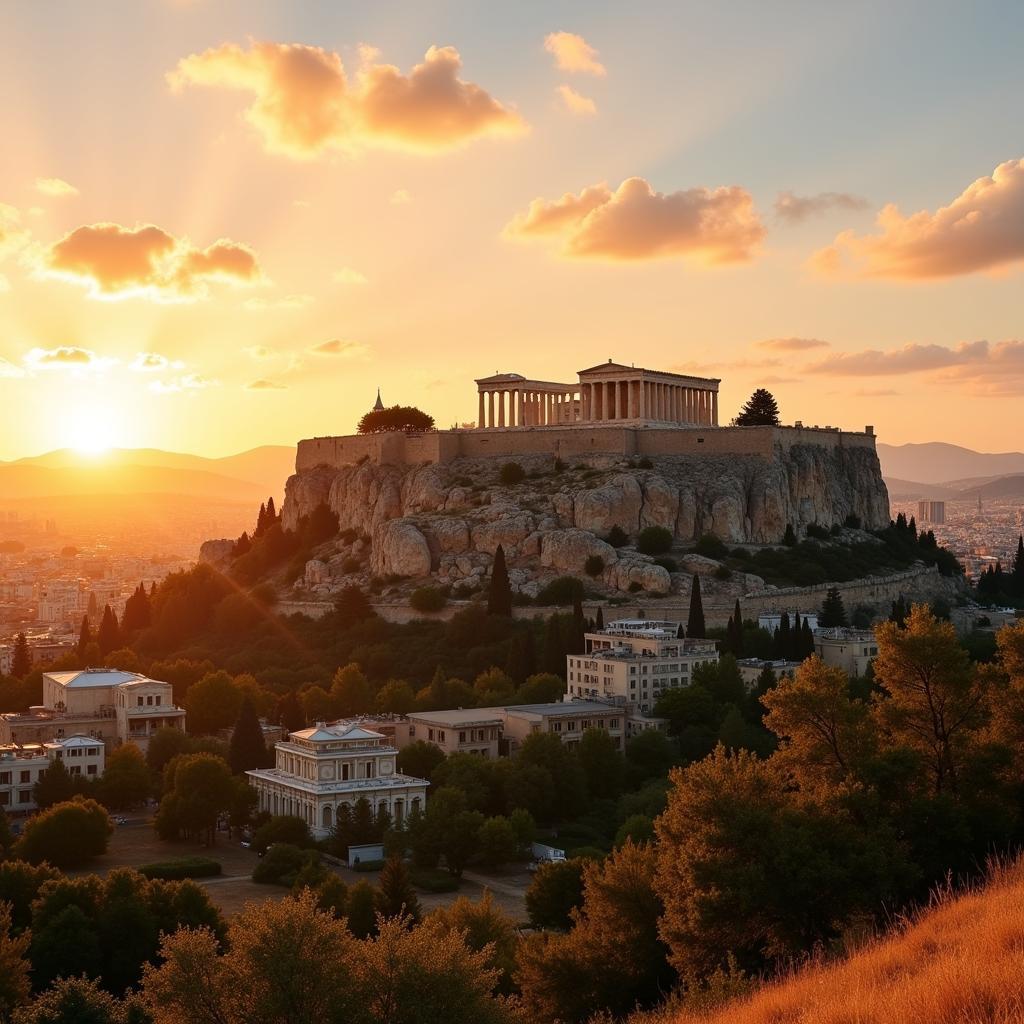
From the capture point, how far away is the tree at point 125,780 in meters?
44.2

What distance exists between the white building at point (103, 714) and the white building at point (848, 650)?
892 inches

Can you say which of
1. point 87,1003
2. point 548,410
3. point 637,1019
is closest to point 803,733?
point 637,1019

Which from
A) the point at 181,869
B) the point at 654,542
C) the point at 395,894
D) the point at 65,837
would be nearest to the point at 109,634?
the point at 654,542

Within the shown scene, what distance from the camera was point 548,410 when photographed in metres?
80.2

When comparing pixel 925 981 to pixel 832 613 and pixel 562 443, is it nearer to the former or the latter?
pixel 832 613

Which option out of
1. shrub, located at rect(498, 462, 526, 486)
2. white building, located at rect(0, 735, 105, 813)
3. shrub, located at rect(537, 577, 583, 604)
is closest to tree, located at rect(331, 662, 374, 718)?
white building, located at rect(0, 735, 105, 813)

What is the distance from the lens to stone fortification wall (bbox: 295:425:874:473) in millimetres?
70812

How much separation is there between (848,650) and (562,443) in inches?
946

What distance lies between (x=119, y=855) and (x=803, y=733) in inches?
844

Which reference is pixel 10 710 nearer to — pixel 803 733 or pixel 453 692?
pixel 453 692

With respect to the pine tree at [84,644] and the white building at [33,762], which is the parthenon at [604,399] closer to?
the pine tree at [84,644]

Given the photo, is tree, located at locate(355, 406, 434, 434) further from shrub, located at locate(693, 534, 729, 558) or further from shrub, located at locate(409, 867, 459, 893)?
shrub, located at locate(409, 867, 459, 893)

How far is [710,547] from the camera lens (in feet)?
213

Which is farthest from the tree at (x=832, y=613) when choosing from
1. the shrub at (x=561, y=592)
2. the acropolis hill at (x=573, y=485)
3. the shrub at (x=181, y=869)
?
the shrub at (x=181, y=869)
